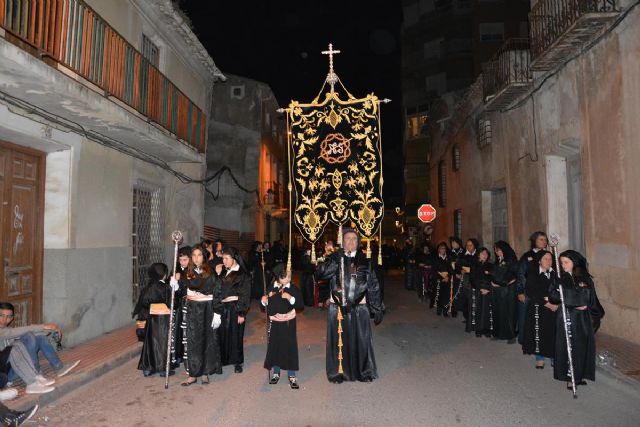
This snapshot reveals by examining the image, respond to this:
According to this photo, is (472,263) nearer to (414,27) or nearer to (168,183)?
(168,183)

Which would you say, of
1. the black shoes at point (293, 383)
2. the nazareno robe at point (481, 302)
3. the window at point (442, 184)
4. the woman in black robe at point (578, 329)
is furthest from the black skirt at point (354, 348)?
the window at point (442, 184)

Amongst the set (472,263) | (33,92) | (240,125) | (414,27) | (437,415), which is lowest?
(437,415)

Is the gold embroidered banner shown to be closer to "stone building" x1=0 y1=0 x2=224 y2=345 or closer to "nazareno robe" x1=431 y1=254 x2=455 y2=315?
"stone building" x1=0 y1=0 x2=224 y2=345

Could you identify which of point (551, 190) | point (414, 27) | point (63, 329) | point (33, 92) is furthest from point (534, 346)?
point (414, 27)

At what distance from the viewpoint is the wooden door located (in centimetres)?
723

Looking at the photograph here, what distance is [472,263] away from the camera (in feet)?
34.3

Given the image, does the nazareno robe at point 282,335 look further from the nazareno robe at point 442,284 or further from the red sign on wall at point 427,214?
the red sign on wall at point 427,214

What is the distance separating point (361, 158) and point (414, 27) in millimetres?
31221

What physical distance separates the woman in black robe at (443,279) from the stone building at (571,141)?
2321 mm

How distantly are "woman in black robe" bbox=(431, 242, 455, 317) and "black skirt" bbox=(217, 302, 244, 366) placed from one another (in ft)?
20.4

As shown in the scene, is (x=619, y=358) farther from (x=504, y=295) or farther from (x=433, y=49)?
(x=433, y=49)

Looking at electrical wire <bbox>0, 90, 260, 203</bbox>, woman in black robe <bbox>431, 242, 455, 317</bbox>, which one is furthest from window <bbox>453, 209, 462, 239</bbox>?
electrical wire <bbox>0, 90, 260, 203</bbox>

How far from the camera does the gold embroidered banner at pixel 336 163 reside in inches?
319

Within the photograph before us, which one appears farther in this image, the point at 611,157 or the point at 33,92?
the point at 611,157
